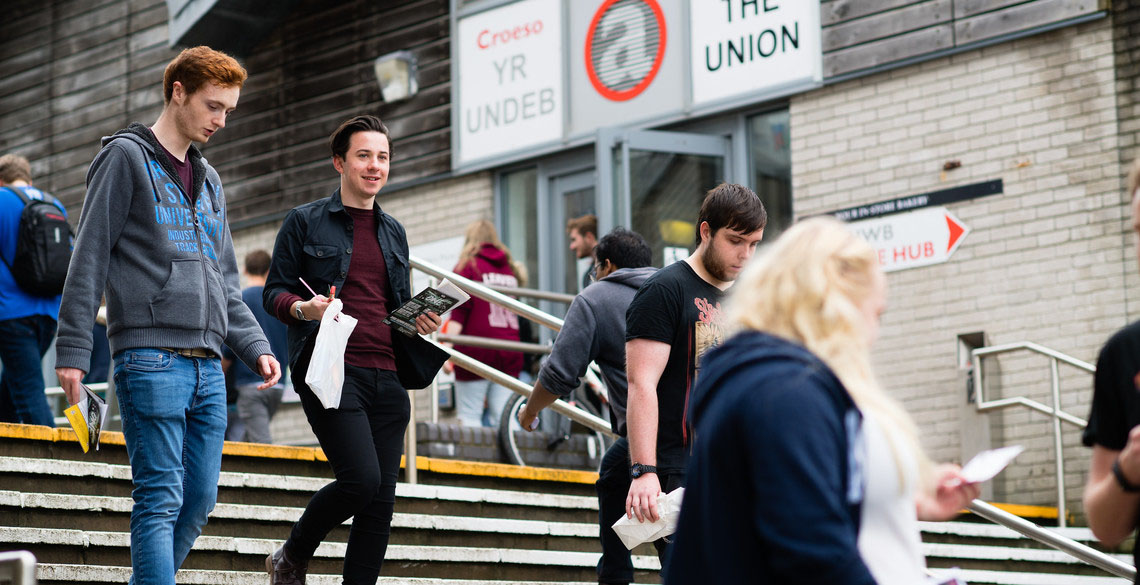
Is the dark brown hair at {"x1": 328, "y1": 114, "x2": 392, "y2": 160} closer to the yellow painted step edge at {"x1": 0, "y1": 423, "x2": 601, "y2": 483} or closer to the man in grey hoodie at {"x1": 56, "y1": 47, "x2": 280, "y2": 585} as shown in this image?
the man in grey hoodie at {"x1": 56, "y1": 47, "x2": 280, "y2": 585}

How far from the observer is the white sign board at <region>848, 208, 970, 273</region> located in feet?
34.2

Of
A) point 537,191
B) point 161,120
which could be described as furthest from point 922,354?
point 161,120

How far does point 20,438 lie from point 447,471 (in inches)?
82.0

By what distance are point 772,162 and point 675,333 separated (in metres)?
7.15

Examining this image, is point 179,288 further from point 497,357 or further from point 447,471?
point 497,357

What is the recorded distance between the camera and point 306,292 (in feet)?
16.8

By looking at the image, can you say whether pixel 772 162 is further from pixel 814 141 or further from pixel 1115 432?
pixel 1115 432

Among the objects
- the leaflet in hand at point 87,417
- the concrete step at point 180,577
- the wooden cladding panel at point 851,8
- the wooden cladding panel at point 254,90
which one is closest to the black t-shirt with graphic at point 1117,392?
the leaflet in hand at point 87,417

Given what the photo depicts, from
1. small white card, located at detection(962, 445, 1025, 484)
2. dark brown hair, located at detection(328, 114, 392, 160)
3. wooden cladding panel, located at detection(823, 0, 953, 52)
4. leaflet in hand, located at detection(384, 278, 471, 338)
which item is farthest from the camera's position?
wooden cladding panel, located at detection(823, 0, 953, 52)

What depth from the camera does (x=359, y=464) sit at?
4.75 metres

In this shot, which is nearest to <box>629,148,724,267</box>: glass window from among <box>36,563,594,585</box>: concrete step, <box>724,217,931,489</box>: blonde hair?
<box>36,563,594,585</box>: concrete step

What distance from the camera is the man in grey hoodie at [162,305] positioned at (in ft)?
13.8

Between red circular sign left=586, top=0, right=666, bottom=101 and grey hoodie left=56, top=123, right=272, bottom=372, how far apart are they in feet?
25.5

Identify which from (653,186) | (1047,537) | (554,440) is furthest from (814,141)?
(1047,537)
